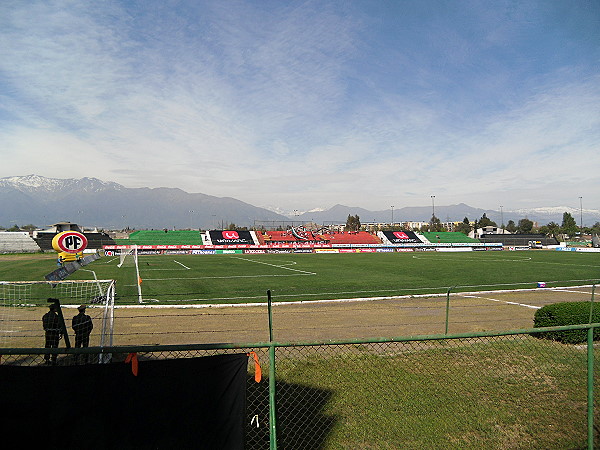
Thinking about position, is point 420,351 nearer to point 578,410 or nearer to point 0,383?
point 578,410

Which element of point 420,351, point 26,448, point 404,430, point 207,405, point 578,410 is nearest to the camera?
point 26,448

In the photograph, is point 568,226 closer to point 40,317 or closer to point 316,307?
point 316,307

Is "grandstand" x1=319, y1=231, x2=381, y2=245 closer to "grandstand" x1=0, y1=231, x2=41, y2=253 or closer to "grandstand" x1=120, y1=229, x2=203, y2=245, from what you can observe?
"grandstand" x1=120, y1=229, x2=203, y2=245

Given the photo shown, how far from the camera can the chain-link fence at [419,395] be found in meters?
5.75

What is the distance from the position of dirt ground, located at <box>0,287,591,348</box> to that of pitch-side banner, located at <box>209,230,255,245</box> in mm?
62728

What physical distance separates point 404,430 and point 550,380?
13.6ft

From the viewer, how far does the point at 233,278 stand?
29.5m

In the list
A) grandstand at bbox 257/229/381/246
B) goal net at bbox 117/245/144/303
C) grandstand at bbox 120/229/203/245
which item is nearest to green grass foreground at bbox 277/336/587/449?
goal net at bbox 117/245/144/303

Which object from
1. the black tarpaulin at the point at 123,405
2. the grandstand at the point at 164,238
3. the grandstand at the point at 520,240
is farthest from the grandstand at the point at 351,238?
the black tarpaulin at the point at 123,405

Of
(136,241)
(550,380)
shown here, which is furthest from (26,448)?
(136,241)

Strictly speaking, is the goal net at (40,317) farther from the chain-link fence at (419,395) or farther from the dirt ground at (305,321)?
the chain-link fence at (419,395)

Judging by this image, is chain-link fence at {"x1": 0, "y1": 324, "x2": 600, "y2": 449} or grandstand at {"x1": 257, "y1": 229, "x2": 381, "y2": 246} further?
grandstand at {"x1": 257, "y1": 229, "x2": 381, "y2": 246}

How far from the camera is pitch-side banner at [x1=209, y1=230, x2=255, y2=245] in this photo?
263ft

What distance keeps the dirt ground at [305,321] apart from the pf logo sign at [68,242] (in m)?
1.85
